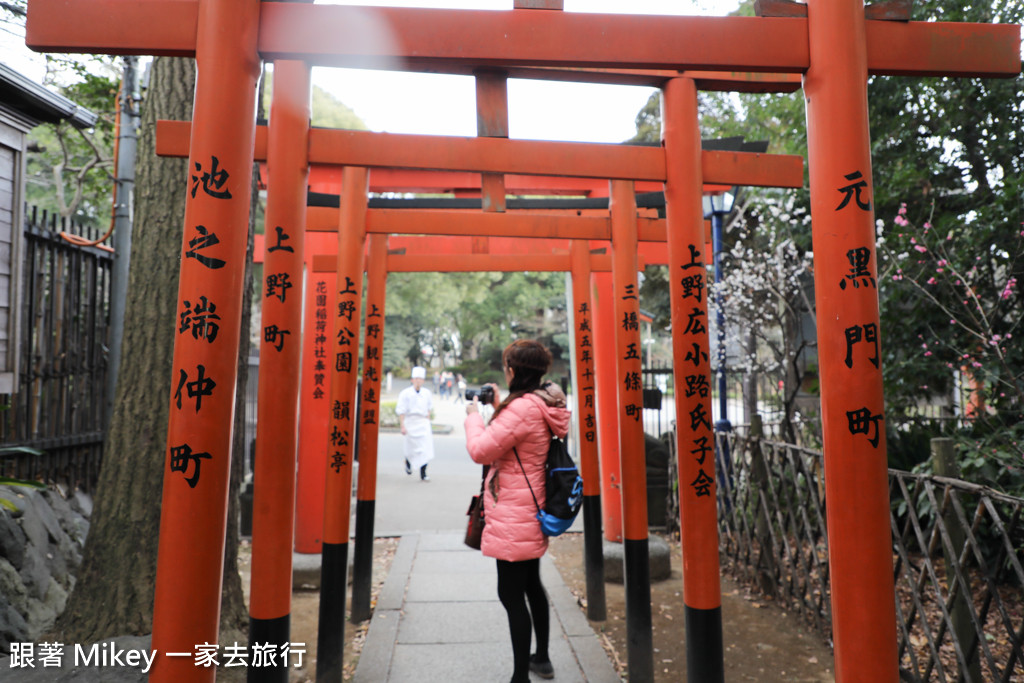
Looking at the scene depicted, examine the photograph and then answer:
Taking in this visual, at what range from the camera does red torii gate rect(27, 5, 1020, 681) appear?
2.14 m

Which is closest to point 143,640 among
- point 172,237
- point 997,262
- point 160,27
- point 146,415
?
point 146,415

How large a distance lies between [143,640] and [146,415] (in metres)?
1.18

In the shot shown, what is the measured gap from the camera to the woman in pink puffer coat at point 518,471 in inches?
119

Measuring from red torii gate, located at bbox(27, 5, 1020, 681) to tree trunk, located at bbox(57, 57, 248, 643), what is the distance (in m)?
1.60

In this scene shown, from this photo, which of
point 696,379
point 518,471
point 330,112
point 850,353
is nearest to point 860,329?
point 850,353

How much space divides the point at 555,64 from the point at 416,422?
8189 millimetres

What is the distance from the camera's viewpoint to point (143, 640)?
10.2 ft

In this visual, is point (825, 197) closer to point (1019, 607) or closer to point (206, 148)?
point (206, 148)

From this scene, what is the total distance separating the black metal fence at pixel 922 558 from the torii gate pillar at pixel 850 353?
0.61 ft

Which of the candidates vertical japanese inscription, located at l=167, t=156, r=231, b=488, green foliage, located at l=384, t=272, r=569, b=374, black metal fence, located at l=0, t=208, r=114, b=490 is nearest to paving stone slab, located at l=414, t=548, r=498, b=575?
black metal fence, located at l=0, t=208, r=114, b=490

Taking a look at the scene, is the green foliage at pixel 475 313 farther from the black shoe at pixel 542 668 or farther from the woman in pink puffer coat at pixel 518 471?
the woman in pink puffer coat at pixel 518 471

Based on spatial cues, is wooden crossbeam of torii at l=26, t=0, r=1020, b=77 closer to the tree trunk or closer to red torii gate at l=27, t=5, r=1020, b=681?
red torii gate at l=27, t=5, r=1020, b=681

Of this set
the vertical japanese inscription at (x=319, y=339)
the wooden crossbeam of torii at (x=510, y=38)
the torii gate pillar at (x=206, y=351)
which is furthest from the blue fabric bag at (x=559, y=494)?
the vertical japanese inscription at (x=319, y=339)

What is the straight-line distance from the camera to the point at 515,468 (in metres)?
3.09
